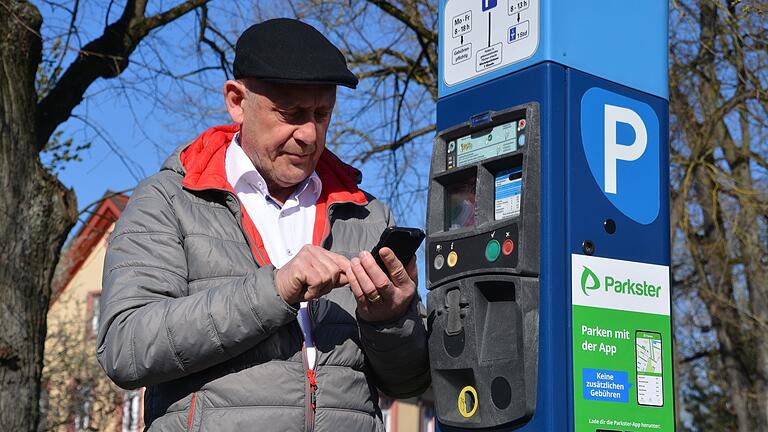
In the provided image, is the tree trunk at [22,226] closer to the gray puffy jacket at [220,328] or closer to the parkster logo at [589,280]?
the gray puffy jacket at [220,328]

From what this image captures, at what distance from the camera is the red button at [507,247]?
2656 millimetres

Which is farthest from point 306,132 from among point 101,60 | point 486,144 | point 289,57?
point 101,60

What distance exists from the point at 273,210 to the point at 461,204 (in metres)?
0.55

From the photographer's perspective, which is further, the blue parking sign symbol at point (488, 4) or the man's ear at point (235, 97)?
the blue parking sign symbol at point (488, 4)

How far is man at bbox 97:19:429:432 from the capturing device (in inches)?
93.7

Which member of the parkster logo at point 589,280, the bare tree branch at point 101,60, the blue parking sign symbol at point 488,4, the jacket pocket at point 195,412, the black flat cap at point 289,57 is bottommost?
the jacket pocket at point 195,412

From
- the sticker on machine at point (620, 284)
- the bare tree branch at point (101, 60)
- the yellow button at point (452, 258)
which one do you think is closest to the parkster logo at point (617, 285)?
the sticker on machine at point (620, 284)

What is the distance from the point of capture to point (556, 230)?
8.66ft

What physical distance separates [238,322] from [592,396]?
3.06ft

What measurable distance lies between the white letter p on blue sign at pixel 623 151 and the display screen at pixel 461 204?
0.36 metres

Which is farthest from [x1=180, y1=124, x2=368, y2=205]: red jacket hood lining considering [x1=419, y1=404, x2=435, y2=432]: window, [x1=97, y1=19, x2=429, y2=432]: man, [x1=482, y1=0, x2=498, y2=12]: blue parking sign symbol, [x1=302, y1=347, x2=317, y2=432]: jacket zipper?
[x1=419, y1=404, x2=435, y2=432]: window

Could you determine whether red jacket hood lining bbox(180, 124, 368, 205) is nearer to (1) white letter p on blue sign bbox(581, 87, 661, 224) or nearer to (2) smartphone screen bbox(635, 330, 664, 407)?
(1) white letter p on blue sign bbox(581, 87, 661, 224)

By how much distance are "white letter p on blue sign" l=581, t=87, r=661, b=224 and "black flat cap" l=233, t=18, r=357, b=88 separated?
65 cm

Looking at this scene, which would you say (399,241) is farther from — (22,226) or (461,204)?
(22,226)
